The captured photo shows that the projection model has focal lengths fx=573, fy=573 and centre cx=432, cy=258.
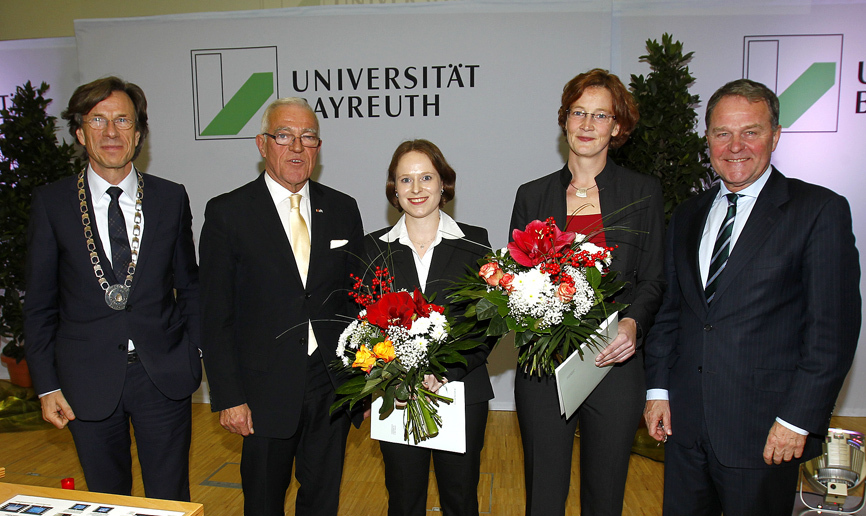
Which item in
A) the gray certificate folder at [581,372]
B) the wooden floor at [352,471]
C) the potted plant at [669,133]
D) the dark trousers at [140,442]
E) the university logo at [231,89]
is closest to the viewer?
the gray certificate folder at [581,372]

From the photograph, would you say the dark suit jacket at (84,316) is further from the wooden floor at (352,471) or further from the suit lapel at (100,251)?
the wooden floor at (352,471)

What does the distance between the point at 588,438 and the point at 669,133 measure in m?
2.93

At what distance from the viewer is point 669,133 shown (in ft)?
14.2

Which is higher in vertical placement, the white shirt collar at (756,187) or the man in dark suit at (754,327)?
the white shirt collar at (756,187)

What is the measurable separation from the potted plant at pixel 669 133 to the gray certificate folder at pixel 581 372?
2688 millimetres

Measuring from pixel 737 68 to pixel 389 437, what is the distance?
14.9 feet

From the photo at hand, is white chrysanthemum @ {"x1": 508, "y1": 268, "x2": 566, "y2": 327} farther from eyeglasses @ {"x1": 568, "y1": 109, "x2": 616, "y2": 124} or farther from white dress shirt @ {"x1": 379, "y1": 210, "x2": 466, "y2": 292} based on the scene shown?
eyeglasses @ {"x1": 568, "y1": 109, "x2": 616, "y2": 124}

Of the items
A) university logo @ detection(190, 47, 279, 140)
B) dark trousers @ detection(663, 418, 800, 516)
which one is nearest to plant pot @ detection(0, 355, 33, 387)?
university logo @ detection(190, 47, 279, 140)

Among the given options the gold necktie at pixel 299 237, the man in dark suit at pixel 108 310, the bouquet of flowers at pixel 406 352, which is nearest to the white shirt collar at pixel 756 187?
the bouquet of flowers at pixel 406 352

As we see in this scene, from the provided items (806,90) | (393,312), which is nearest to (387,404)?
(393,312)

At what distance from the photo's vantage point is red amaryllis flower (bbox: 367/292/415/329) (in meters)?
1.95

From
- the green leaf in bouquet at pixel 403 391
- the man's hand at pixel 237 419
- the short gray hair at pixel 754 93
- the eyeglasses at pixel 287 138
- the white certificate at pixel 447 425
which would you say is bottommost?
the man's hand at pixel 237 419

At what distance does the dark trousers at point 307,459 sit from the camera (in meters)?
2.46

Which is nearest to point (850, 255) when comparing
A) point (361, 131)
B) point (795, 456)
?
point (795, 456)
